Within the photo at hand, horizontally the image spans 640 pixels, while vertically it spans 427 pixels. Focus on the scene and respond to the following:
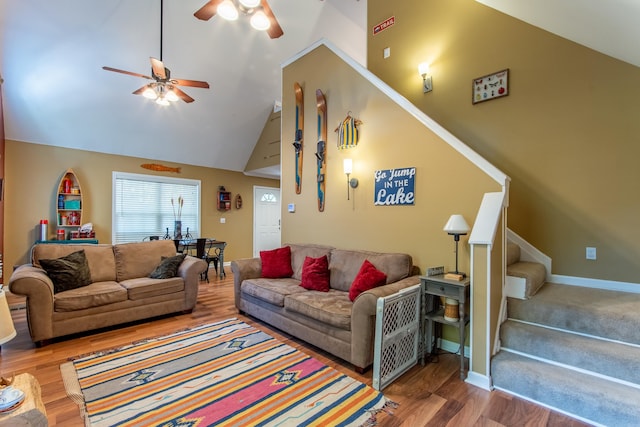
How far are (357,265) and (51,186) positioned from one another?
557cm

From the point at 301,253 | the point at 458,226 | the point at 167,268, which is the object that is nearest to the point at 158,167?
the point at 167,268

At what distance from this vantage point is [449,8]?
3.95 metres

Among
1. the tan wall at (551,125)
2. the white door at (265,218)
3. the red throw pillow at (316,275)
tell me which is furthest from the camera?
the white door at (265,218)

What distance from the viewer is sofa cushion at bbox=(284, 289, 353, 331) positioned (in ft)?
8.31

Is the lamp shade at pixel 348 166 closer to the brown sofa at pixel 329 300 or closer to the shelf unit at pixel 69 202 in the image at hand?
the brown sofa at pixel 329 300

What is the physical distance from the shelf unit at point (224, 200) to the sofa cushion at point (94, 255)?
3314 mm

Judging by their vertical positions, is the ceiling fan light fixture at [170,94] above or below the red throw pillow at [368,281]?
above

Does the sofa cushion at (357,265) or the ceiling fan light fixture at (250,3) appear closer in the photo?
the ceiling fan light fixture at (250,3)

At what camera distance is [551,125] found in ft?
10.6

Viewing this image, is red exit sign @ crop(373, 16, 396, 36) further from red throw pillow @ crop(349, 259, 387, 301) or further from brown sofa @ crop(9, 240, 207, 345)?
brown sofa @ crop(9, 240, 207, 345)

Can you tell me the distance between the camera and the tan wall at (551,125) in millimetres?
2852

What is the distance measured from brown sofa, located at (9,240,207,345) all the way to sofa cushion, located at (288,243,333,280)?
122 cm

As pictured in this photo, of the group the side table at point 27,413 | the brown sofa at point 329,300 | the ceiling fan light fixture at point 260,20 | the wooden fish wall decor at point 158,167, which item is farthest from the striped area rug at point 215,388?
the wooden fish wall decor at point 158,167

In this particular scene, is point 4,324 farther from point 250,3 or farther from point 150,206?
point 150,206
